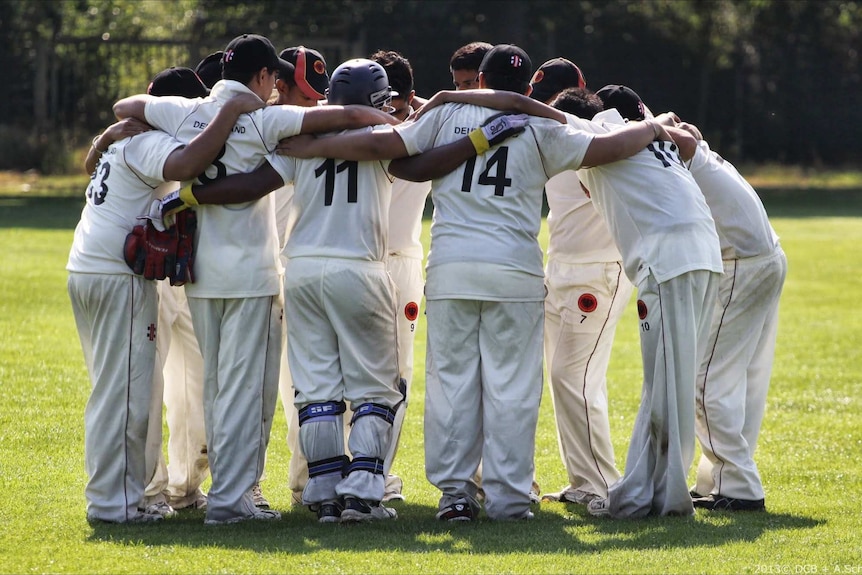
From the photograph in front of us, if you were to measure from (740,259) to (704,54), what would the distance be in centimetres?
3133

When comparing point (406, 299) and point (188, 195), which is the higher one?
point (188, 195)

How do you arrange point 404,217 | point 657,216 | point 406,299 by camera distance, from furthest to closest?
point 404,217, point 406,299, point 657,216

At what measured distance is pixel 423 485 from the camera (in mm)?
7855

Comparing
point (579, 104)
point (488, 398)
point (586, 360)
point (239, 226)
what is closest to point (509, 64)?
point (579, 104)

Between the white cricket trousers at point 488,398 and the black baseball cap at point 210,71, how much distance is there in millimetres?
2180

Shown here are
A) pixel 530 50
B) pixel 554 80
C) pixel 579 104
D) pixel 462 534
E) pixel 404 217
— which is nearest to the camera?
pixel 462 534

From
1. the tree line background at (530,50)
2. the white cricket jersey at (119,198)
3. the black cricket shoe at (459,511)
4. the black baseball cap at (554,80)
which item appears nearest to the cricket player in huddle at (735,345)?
the black baseball cap at (554,80)

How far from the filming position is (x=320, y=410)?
641 cm

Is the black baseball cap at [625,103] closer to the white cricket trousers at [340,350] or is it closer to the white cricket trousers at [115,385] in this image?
the white cricket trousers at [340,350]

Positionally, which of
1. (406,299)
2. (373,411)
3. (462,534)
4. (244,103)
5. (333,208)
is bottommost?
(462,534)

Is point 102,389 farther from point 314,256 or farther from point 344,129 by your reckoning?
point 344,129

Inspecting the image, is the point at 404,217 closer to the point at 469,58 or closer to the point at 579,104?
the point at 469,58

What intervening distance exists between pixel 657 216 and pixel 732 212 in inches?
29.9

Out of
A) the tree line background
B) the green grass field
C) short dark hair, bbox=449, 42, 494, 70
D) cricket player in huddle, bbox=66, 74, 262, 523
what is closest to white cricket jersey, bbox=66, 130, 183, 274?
cricket player in huddle, bbox=66, 74, 262, 523
